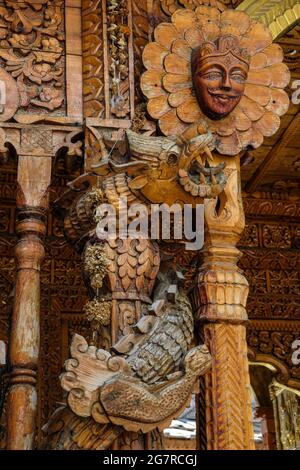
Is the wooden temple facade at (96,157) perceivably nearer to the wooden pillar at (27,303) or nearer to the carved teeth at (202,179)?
the wooden pillar at (27,303)

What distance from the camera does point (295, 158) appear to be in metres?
6.18

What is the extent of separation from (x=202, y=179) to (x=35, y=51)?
915 millimetres

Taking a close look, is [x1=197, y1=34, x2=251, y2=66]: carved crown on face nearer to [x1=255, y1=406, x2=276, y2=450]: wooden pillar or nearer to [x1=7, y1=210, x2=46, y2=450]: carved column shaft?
[x1=7, y1=210, x2=46, y2=450]: carved column shaft

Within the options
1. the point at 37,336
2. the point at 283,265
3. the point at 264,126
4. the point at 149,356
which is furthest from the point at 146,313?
the point at 283,265

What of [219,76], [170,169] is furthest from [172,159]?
[219,76]

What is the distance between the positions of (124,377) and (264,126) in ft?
4.35

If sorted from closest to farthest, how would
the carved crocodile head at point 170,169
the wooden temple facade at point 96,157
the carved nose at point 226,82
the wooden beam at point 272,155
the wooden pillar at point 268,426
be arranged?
the wooden temple facade at point 96,157 → the carved crocodile head at point 170,169 → the carved nose at point 226,82 → the wooden beam at point 272,155 → the wooden pillar at point 268,426

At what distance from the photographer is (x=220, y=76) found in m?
3.57

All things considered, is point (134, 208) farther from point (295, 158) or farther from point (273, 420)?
point (273, 420)

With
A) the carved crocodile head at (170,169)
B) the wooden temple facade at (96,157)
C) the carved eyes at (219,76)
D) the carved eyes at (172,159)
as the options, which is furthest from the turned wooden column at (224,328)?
the carved eyes at (219,76)

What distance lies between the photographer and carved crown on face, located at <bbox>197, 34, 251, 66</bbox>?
3568 mm

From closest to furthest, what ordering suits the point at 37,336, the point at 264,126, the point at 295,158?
the point at 37,336 < the point at 264,126 < the point at 295,158

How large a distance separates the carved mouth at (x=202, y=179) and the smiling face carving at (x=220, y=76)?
10.0 inches

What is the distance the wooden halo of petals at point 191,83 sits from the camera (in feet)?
11.8
